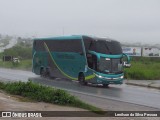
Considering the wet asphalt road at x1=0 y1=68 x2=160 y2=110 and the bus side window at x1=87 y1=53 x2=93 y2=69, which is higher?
the bus side window at x1=87 y1=53 x2=93 y2=69

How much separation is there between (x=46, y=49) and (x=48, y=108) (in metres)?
21.5

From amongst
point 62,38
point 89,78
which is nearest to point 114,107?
point 89,78

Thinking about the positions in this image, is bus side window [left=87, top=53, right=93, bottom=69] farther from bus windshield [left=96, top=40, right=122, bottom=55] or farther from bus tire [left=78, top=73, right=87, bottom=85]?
bus tire [left=78, top=73, right=87, bottom=85]

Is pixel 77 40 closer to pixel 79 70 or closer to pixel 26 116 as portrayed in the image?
pixel 79 70

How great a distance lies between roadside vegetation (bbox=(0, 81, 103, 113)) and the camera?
16006 mm

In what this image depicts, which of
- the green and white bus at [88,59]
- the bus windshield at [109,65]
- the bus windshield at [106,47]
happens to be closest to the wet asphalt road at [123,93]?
the green and white bus at [88,59]

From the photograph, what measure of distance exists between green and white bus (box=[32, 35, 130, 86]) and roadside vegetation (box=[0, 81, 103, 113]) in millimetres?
9076

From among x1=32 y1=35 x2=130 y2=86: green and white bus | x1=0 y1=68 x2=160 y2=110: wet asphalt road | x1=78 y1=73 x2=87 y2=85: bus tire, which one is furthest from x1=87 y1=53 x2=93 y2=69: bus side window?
x1=0 y1=68 x2=160 y2=110: wet asphalt road

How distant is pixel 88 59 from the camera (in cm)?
2920

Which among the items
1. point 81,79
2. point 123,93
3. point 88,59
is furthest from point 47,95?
point 81,79

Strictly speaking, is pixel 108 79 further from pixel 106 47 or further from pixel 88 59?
pixel 106 47

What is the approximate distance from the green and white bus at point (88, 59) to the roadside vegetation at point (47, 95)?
9.08 m

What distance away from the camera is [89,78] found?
95.5 feet

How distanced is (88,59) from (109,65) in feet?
4.93
